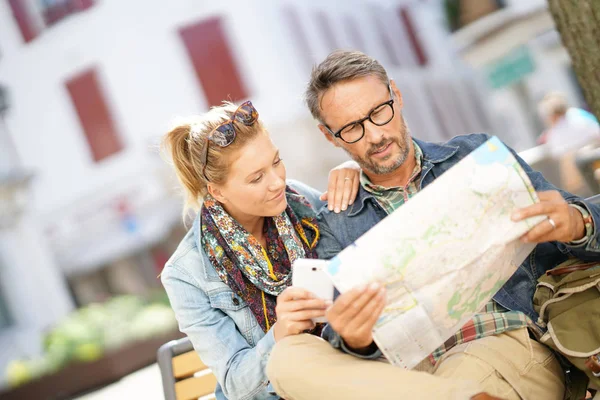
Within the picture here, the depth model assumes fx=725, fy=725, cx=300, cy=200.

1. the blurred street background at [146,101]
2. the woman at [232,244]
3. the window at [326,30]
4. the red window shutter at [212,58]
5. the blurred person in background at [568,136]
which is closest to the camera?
the woman at [232,244]

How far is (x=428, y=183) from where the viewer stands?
253cm

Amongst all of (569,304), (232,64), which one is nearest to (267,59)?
(232,64)

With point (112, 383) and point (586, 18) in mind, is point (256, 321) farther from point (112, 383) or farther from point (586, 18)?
point (112, 383)

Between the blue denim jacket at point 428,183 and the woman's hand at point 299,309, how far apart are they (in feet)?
1.87

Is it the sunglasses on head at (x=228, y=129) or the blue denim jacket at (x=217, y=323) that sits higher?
the sunglasses on head at (x=228, y=129)

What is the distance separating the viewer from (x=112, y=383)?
920cm

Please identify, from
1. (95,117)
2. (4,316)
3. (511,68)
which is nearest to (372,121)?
(511,68)

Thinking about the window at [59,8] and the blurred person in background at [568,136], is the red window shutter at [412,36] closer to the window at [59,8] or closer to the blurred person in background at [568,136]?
the blurred person in background at [568,136]

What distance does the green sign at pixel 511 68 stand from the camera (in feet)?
35.6

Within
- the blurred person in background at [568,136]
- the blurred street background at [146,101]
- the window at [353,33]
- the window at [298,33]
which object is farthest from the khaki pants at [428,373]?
the window at [353,33]

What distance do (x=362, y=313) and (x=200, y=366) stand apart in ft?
4.20

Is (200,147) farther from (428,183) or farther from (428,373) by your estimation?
(428,373)

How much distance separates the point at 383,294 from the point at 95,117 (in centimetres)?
1049

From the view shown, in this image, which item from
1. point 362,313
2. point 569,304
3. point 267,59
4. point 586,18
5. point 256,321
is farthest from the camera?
point 267,59
